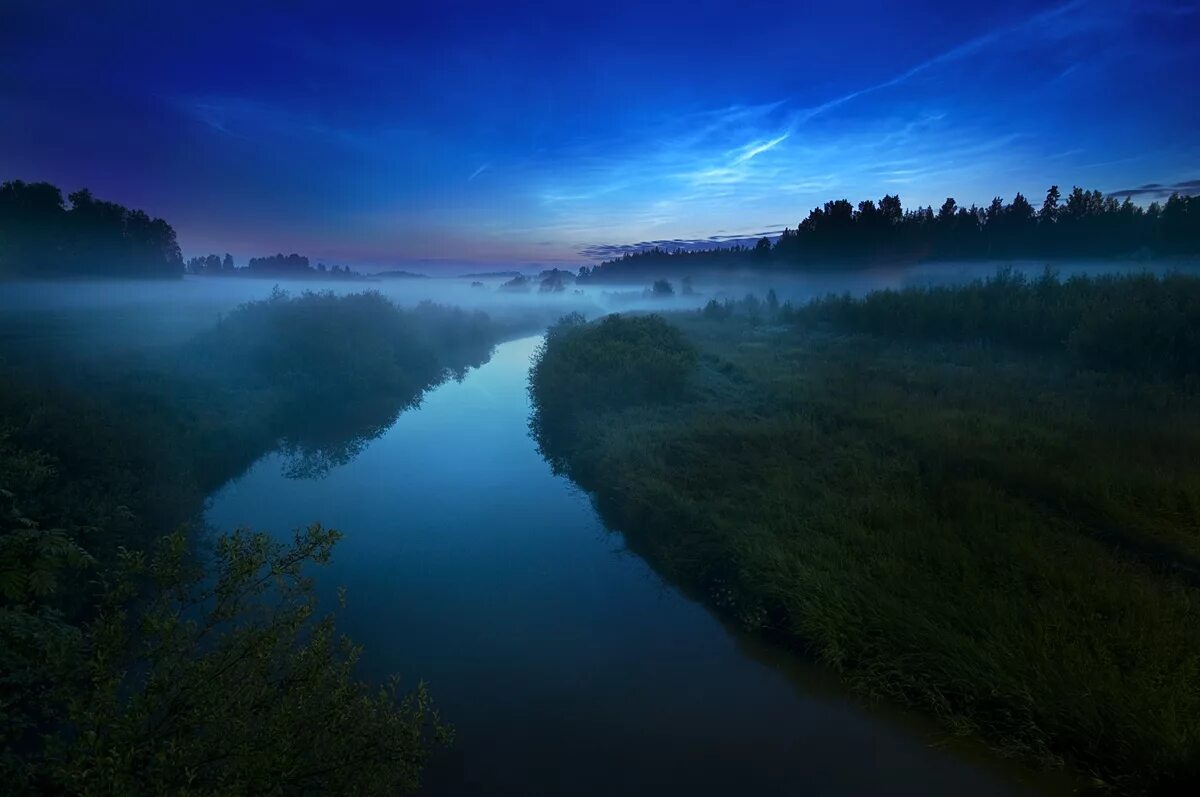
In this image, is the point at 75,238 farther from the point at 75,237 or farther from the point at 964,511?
the point at 964,511

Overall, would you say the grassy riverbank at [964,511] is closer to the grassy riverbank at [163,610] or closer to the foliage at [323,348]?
the grassy riverbank at [163,610]

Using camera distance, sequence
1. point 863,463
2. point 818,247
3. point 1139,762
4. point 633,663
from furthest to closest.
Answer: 1. point 818,247
2. point 863,463
3. point 633,663
4. point 1139,762

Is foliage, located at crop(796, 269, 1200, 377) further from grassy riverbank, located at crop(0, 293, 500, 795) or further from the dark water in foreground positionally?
grassy riverbank, located at crop(0, 293, 500, 795)

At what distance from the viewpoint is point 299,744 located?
12.9 feet

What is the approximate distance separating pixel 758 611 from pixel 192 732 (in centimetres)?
720

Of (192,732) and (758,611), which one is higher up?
(192,732)

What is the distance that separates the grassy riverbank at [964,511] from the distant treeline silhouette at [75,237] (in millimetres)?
25653

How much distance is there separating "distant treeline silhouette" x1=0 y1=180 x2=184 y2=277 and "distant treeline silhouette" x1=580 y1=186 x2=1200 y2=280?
74.0m

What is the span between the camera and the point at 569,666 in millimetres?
7840

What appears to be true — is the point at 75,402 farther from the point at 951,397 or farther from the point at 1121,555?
the point at 951,397

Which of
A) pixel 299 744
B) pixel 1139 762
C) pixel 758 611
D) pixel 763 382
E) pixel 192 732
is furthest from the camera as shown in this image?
pixel 763 382

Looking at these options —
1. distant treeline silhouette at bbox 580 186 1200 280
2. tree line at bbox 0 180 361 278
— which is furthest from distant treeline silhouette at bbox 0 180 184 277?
distant treeline silhouette at bbox 580 186 1200 280

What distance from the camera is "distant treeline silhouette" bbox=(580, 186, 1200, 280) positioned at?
46.8m

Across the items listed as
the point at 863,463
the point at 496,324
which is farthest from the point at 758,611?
the point at 496,324
